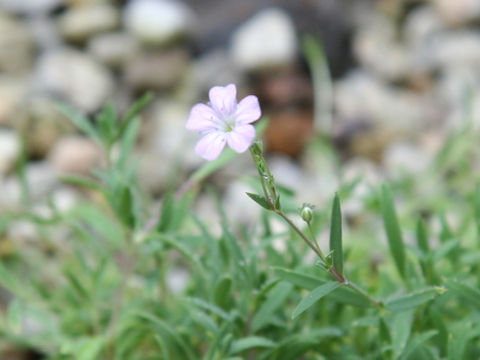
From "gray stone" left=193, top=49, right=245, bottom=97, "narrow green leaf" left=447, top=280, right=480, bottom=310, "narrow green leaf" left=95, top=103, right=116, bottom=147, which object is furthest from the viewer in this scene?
"gray stone" left=193, top=49, right=245, bottom=97

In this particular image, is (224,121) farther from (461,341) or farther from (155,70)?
(155,70)

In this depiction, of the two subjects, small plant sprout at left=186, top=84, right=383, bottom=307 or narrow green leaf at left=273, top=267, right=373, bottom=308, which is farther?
narrow green leaf at left=273, top=267, right=373, bottom=308

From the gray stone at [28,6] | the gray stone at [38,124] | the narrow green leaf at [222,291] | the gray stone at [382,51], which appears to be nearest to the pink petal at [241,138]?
the narrow green leaf at [222,291]

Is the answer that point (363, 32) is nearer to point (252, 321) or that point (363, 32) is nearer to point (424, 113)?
point (424, 113)

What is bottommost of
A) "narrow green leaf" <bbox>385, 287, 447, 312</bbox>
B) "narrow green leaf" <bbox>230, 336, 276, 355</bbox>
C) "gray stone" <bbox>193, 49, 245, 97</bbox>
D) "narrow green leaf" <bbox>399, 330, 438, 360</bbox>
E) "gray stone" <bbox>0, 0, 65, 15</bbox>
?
"narrow green leaf" <bbox>399, 330, 438, 360</bbox>

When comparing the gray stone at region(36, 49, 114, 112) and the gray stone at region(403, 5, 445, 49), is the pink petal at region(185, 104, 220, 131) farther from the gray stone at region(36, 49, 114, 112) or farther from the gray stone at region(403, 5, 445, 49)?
the gray stone at region(403, 5, 445, 49)

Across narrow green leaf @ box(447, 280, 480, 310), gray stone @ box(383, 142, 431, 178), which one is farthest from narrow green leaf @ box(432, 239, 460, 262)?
gray stone @ box(383, 142, 431, 178)

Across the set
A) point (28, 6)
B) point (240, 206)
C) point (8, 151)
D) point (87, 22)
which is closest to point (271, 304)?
point (240, 206)
